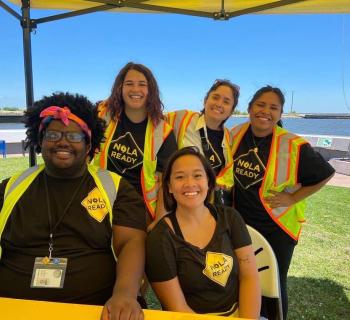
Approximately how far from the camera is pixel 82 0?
10.6ft

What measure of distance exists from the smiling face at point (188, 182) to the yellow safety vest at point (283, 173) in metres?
0.76

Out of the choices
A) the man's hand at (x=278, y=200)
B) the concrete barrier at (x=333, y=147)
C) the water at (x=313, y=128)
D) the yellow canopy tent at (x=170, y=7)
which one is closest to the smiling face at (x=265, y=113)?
the man's hand at (x=278, y=200)

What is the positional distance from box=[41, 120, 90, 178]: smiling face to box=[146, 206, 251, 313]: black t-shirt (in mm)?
519

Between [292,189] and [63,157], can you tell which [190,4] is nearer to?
[292,189]

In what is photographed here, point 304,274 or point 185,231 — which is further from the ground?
point 185,231

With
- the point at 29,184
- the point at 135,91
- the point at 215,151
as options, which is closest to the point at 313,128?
the point at 215,151

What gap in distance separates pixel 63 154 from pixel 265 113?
137 cm

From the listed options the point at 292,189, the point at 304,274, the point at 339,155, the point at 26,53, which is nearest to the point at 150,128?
the point at 292,189

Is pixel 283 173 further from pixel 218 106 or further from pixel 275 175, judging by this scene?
pixel 218 106

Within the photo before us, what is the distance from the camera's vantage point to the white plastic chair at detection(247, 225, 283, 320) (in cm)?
184

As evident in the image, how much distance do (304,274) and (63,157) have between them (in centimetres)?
305

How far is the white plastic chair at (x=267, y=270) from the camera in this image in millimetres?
1837

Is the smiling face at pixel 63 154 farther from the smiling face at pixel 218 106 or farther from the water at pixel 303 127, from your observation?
the smiling face at pixel 218 106

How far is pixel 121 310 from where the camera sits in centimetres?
135
